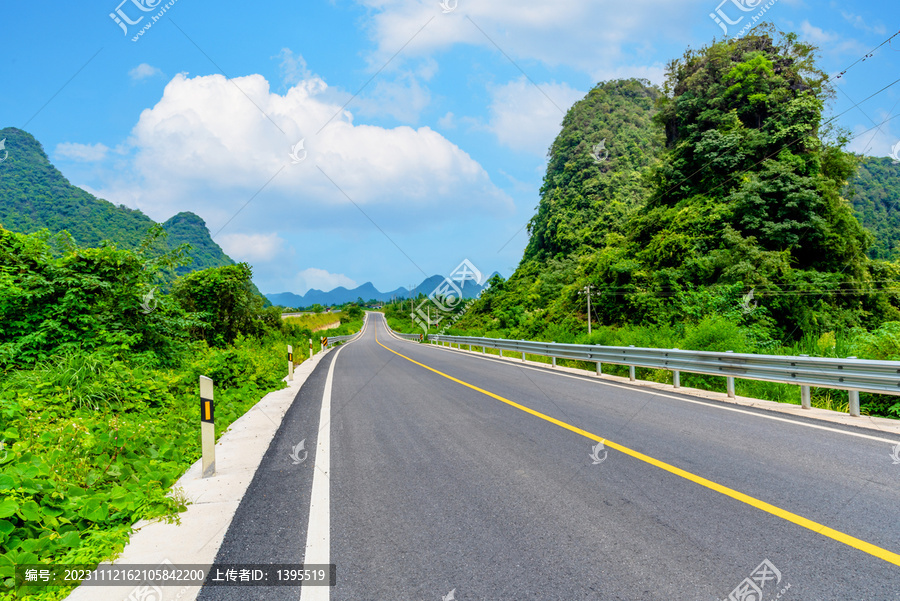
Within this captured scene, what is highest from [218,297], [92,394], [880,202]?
[880,202]

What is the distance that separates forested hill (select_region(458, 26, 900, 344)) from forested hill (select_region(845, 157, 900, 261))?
98.6 feet

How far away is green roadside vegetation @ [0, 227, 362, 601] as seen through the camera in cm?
366

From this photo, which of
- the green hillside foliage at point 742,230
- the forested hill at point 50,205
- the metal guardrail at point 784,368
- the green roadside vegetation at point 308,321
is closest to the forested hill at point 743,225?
the green hillside foliage at point 742,230

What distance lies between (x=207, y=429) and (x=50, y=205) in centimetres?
11028

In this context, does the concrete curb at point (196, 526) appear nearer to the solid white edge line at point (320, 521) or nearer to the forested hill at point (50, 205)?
the solid white edge line at point (320, 521)

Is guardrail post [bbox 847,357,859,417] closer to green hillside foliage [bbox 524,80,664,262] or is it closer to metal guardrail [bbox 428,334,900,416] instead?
metal guardrail [bbox 428,334,900,416]

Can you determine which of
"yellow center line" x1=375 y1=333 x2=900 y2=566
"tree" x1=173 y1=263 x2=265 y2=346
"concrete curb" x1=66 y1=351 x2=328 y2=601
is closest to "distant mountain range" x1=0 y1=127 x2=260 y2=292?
"tree" x1=173 y1=263 x2=265 y2=346

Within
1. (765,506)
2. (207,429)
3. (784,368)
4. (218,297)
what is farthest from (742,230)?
(207,429)

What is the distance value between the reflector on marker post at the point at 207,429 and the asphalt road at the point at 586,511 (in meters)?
0.62

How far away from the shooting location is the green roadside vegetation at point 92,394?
366 cm

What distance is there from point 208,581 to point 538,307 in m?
53.3

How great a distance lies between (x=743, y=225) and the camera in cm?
3131

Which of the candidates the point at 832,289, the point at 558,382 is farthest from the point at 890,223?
the point at 558,382

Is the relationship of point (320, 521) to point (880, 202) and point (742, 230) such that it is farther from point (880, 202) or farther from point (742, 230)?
point (880, 202)
